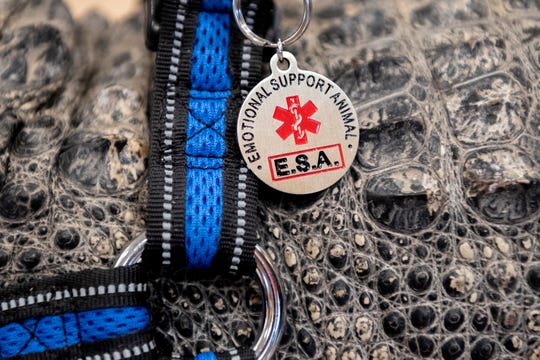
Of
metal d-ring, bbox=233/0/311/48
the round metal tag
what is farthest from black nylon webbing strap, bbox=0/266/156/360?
metal d-ring, bbox=233/0/311/48

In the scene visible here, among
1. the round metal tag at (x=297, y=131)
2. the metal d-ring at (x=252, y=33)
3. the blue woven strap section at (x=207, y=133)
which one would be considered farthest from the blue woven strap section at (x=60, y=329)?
the metal d-ring at (x=252, y=33)

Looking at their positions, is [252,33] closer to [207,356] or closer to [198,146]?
[198,146]

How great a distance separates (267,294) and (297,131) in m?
0.22

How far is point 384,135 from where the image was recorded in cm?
107

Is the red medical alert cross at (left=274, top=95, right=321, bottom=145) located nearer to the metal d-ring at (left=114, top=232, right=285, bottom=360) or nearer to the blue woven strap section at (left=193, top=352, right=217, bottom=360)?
the metal d-ring at (left=114, top=232, right=285, bottom=360)

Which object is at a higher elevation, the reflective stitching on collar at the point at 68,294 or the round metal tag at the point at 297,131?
the round metal tag at the point at 297,131

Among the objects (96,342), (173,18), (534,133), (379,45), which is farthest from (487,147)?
(96,342)

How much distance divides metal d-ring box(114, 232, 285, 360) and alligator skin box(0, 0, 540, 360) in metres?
0.04

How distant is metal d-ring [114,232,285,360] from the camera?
1.01m

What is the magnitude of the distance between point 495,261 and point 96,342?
0.55 metres

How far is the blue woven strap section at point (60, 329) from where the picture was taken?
0.97 meters

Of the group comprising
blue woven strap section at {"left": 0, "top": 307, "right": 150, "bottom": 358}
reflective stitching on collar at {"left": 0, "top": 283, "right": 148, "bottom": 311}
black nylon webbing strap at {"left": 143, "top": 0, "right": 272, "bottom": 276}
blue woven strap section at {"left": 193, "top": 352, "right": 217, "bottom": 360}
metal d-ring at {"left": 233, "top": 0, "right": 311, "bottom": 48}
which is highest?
metal d-ring at {"left": 233, "top": 0, "right": 311, "bottom": 48}

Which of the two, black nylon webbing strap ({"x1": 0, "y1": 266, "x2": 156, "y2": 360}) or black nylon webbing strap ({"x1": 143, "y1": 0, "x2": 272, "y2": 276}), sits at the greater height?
black nylon webbing strap ({"x1": 143, "y1": 0, "x2": 272, "y2": 276})

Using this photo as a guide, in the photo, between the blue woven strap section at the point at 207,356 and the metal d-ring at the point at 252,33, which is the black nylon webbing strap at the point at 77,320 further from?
the metal d-ring at the point at 252,33
